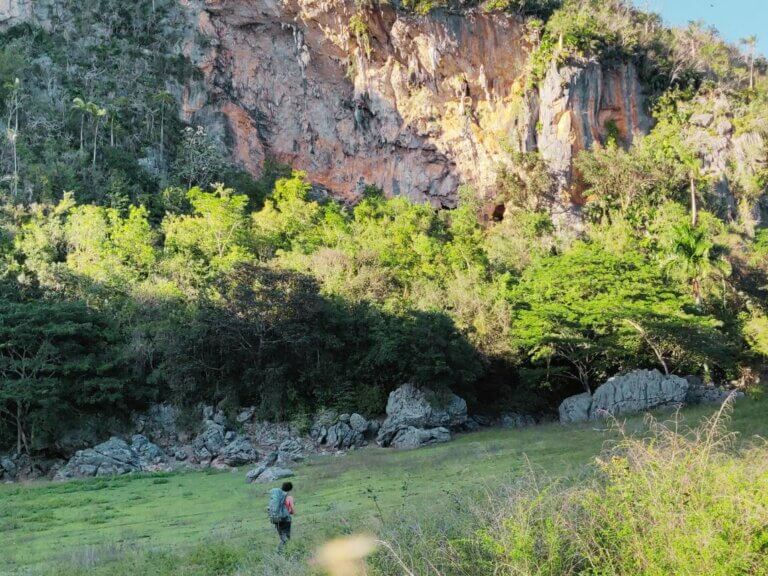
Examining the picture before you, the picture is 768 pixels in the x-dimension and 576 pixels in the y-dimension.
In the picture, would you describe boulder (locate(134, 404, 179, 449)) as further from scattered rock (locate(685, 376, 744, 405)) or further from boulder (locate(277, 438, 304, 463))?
scattered rock (locate(685, 376, 744, 405))

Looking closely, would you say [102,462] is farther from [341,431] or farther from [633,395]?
[633,395]

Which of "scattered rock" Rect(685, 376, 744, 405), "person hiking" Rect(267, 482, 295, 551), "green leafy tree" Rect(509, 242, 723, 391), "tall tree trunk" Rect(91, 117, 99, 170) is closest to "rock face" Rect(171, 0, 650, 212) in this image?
"tall tree trunk" Rect(91, 117, 99, 170)

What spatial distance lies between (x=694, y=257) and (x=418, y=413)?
16.0 m

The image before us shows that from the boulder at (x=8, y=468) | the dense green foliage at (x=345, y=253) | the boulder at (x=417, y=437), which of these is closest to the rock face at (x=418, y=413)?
the boulder at (x=417, y=437)

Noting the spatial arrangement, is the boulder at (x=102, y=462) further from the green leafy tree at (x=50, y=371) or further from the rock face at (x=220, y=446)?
the green leafy tree at (x=50, y=371)

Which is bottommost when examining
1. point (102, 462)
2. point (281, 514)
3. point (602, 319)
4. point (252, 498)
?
point (102, 462)

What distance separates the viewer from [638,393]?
2620 cm

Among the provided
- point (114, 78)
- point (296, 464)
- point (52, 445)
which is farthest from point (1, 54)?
point (296, 464)

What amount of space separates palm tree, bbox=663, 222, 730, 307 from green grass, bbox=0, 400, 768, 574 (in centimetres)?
1059

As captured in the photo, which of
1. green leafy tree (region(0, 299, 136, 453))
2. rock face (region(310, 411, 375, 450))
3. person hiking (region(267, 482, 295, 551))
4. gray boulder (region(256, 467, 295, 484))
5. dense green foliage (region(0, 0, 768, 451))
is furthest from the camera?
dense green foliage (region(0, 0, 768, 451))

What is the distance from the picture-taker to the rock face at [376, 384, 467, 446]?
25.5 metres

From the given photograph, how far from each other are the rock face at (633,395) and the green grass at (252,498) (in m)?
2.67

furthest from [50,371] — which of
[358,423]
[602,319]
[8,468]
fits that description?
[602,319]

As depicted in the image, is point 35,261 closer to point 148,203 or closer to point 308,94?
point 148,203
